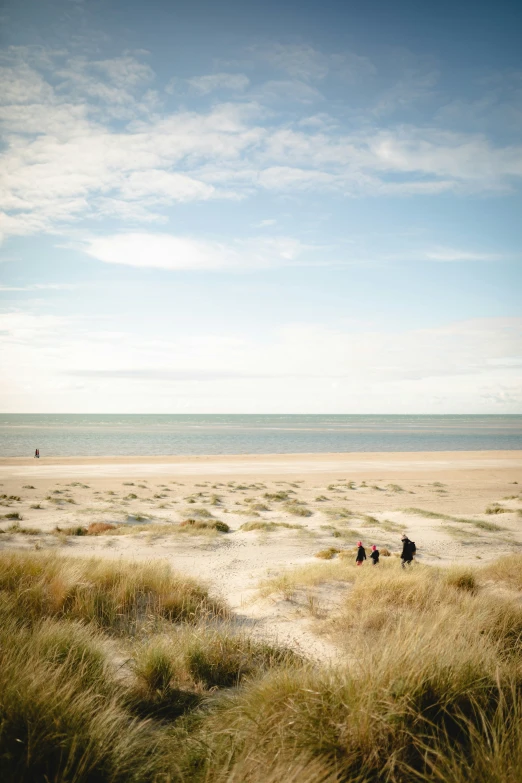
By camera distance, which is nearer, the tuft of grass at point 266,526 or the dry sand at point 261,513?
the dry sand at point 261,513

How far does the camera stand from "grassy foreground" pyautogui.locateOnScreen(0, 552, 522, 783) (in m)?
3.12

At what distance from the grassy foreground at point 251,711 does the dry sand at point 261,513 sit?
2108mm

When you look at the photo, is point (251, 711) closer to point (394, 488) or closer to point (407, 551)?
Result: point (407, 551)

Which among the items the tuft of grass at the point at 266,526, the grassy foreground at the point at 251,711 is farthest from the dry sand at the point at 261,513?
the grassy foreground at the point at 251,711

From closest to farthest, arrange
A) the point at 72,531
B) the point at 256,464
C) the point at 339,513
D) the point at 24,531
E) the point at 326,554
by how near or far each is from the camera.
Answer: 1. the point at 326,554
2. the point at 24,531
3. the point at 72,531
4. the point at 339,513
5. the point at 256,464

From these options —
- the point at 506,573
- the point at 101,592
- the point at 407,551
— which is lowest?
the point at 407,551

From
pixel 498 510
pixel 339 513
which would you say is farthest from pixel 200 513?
pixel 498 510

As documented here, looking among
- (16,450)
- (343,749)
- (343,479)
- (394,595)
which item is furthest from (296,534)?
(16,450)

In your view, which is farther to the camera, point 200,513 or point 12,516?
point 200,513

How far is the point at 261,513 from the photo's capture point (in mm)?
24344

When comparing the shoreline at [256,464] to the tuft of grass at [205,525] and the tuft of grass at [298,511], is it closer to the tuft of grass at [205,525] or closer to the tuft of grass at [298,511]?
the tuft of grass at [298,511]

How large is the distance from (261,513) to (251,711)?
821 inches

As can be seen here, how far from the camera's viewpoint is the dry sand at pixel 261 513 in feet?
43.7

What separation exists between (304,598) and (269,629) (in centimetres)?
190
